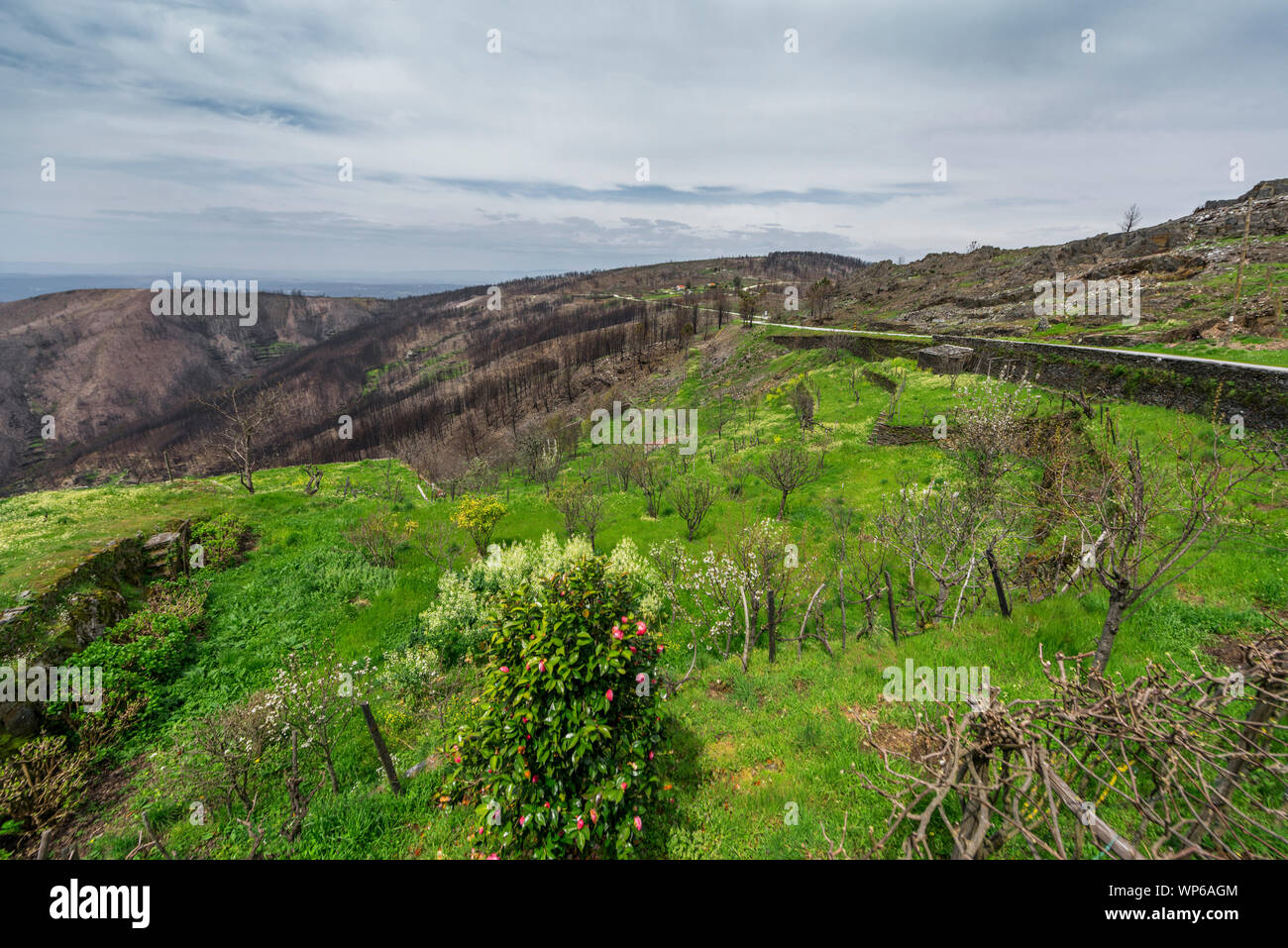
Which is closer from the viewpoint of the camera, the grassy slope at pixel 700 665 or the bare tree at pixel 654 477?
the grassy slope at pixel 700 665

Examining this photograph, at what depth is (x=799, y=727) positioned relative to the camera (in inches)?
319

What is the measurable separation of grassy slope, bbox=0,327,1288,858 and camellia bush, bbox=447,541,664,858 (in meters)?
1.31

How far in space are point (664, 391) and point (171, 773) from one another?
72071mm

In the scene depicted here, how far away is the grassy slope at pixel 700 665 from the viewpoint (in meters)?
6.85

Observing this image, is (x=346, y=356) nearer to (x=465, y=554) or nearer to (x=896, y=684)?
(x=465, y=554)

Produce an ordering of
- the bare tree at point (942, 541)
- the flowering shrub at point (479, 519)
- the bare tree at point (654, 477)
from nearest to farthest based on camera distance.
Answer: the bare tree at point (942, 541) → the flowering shrub at point (479, 519) → the bare tree at point (654, 477)

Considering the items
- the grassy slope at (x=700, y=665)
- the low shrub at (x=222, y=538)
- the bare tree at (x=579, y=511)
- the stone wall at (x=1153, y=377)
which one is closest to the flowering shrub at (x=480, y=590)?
the grassy slope at (x=700, y=665)

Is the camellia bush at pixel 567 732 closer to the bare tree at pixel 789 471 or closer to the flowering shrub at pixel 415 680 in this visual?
the flowering shrub at pixel 415 680

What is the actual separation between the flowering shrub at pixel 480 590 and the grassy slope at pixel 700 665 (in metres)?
1.48

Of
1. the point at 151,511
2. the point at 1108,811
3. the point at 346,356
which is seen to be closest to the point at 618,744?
the point at 1108,811

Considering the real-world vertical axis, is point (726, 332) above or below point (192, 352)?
below

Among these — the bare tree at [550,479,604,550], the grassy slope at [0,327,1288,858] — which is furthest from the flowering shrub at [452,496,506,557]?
the bare tree at [550,479,604,550]

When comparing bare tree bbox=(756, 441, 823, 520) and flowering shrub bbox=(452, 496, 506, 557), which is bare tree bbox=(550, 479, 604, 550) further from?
bare tree bbox=(756, 441, 823, 520)

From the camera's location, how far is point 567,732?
6.03 metres
